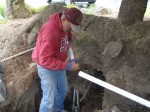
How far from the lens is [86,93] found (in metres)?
5.48

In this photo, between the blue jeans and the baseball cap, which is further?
the blue jeans

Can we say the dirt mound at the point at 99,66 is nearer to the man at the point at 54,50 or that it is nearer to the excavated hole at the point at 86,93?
the excavated hole at the point at 86,93

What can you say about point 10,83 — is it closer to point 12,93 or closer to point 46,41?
point 12,93

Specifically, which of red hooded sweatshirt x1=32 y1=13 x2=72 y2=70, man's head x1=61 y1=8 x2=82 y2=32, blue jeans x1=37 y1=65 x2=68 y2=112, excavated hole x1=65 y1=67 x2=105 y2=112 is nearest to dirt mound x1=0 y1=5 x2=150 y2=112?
excavated hole x1=65 y1=67 x2=105 y2=112

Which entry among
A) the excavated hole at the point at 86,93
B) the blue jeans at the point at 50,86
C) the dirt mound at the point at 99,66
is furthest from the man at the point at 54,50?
the excavated hole at the point at 86,93

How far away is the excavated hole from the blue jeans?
80cm

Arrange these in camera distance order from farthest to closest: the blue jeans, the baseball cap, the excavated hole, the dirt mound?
the excavated hole < the dirt mound < the blue jeans < the baseball cap

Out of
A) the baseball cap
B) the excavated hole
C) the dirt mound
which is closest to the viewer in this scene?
the baseball cap

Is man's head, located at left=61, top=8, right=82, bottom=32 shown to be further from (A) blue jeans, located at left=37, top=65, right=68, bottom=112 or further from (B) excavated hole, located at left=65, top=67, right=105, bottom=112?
(B) excavated hole, located at left=65, top=67, right=105, bottom=112

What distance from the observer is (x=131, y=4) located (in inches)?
208

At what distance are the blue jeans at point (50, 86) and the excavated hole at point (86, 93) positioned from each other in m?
0.80

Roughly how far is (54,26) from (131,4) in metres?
1.94

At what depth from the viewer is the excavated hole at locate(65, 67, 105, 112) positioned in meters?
5.44

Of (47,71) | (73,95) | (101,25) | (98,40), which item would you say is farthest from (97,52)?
(47,71)
